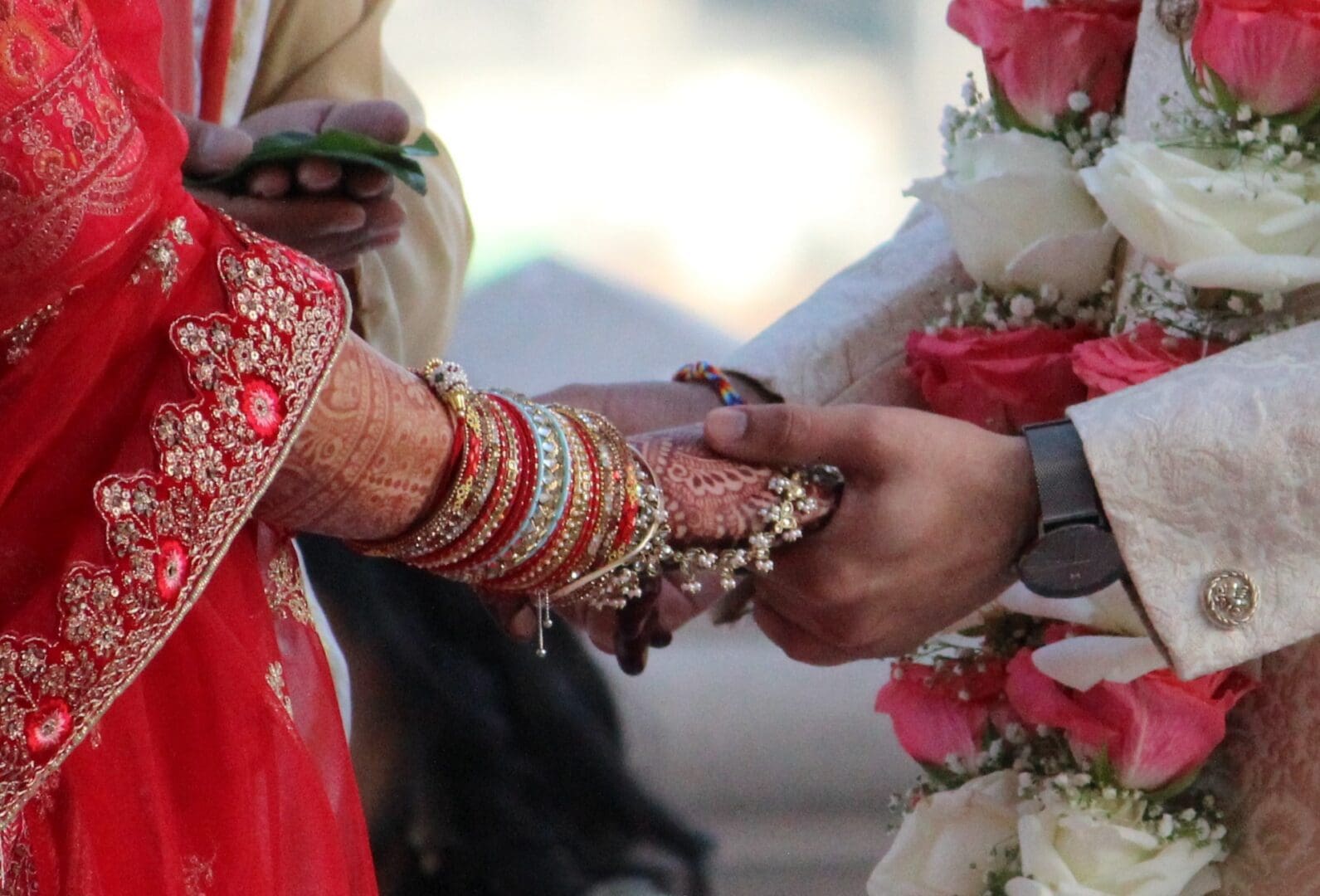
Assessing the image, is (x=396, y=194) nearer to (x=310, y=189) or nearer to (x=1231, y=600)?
(x=310, y=189)

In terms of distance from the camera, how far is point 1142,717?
0.82 metres

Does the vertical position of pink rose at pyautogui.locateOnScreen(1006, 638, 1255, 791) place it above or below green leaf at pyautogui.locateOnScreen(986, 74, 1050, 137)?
below

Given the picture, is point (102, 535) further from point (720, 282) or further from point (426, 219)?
point (720, 282)

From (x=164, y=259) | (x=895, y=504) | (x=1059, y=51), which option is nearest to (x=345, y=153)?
(x=164, y=259)

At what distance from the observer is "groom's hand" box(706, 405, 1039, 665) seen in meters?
0.79

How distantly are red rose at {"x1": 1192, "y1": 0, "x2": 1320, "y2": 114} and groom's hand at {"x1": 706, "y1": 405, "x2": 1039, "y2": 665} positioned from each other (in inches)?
8.8

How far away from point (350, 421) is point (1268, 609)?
0.46 metres

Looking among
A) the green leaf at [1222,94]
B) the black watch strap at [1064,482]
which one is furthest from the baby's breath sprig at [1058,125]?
the black watch strap at [1064,482]

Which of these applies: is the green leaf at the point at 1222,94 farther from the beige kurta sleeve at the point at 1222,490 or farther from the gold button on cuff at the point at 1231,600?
the gold button on cuff at the point at 1231,600

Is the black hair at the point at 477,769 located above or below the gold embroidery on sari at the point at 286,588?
below

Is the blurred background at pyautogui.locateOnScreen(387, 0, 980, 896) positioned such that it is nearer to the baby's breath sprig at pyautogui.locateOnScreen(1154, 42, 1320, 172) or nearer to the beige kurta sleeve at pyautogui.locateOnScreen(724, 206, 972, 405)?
the beige kurta sleeve at pyautogui.locateOnScreen(724, 206, 972, 405)

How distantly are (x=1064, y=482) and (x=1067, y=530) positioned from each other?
0.03 m

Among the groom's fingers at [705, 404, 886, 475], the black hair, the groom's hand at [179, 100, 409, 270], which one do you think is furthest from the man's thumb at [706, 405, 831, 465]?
the black hair

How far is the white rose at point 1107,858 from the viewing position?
2.67 feet
